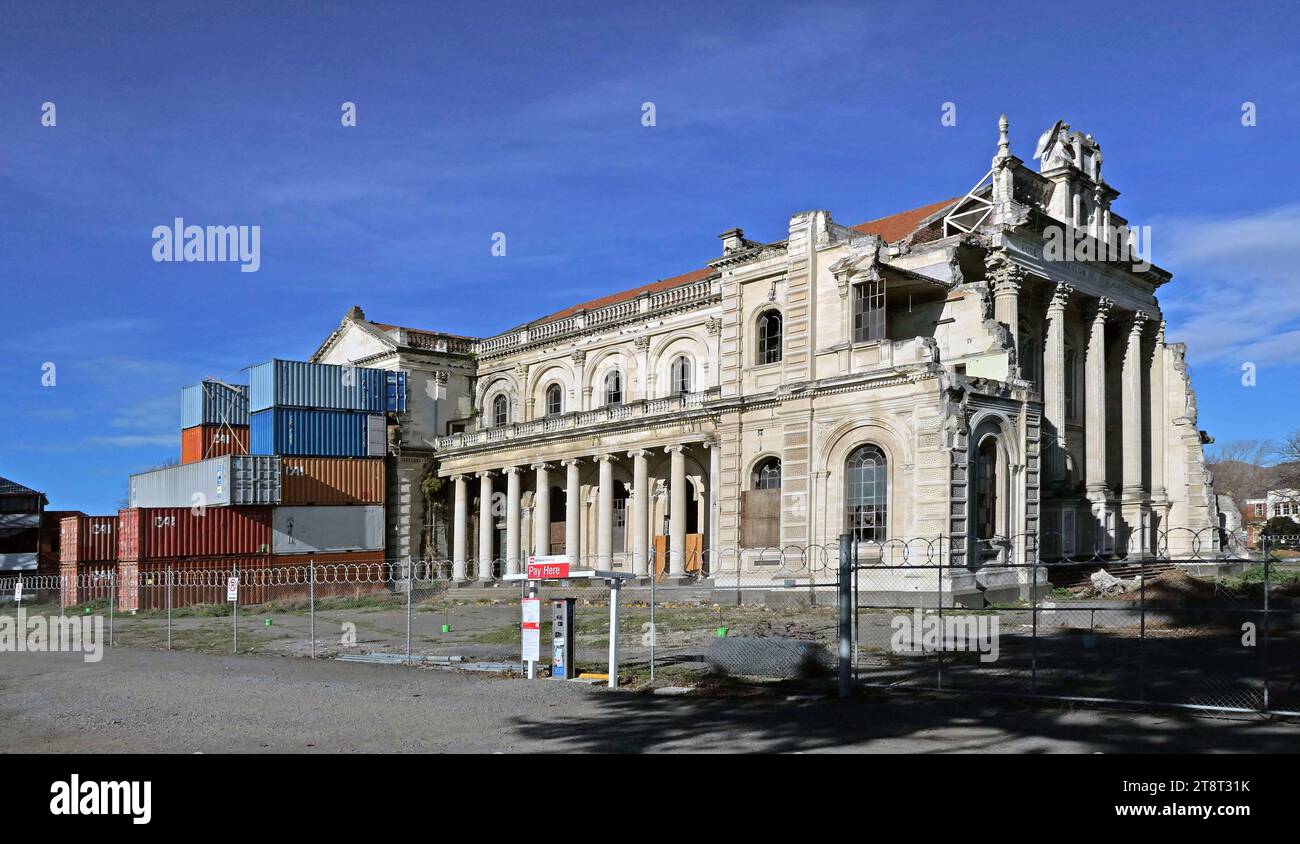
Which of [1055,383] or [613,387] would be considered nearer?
[1055,383]

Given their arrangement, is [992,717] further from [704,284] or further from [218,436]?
[218,436]

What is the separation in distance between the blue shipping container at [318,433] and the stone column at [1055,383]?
29.5 m

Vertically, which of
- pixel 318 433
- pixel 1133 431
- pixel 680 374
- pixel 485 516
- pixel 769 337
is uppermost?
pixel 769 337

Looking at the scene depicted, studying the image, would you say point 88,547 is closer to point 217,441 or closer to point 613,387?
point 217,441

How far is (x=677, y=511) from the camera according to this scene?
40.8 metres

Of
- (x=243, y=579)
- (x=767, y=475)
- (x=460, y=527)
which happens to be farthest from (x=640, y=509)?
(x=243, y=579)

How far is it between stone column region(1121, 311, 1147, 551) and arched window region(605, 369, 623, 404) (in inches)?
805

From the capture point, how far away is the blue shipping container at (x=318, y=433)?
4862cm

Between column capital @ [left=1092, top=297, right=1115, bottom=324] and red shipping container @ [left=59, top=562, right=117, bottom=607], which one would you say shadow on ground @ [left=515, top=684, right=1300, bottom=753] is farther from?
red shipping container @ [left=59, top=562, right=117, bottom=607]

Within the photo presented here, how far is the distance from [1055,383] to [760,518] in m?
12.2

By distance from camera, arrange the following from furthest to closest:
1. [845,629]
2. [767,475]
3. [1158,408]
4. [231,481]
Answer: [231,481] < [1158,408] < [767,475] < [845,629]

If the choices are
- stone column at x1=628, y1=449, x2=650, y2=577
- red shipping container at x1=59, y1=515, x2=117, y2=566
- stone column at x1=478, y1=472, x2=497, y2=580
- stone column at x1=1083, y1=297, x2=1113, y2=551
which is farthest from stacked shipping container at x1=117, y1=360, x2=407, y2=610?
stone column at x1=1083, y1=297, x2=1113, y2=551

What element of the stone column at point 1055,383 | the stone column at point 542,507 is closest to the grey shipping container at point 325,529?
the stone column at point 542,507

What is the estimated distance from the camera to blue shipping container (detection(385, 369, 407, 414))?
5222 centimetres
